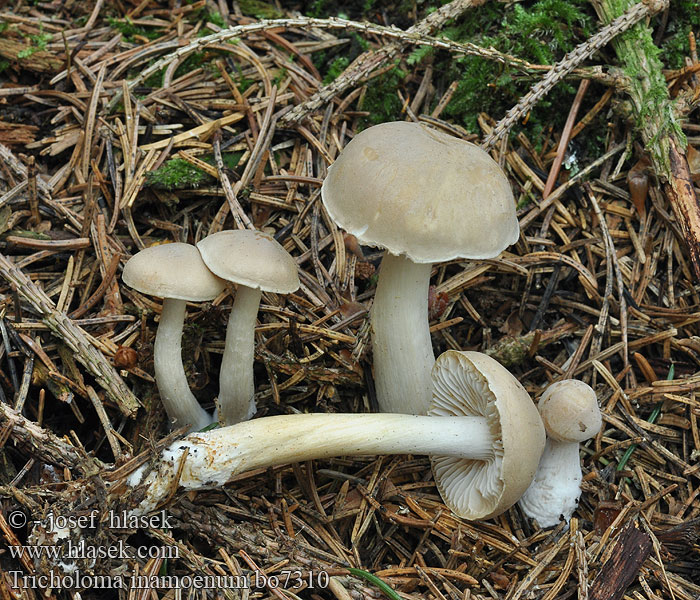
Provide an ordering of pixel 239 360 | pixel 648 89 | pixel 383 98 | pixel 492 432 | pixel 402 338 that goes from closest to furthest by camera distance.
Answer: pixel 492 432
pixel 239 360
pixel 402 338
pixel 648 89
pixel 383 98

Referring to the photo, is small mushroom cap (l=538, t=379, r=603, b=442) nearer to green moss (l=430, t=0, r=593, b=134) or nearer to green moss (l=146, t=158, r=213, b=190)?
green moss (l=430, t=0, r=593, b=134)

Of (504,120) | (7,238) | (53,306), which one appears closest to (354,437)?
(53,306)

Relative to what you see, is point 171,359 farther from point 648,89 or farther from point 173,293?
point 648,89

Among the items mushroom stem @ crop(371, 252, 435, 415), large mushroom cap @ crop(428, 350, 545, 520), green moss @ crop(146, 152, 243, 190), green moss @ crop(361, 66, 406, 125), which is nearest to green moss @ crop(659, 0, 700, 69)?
green moss @ crop(361, 66, 406, 125)

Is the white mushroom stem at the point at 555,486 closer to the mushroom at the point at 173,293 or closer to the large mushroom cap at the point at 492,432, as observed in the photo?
the large mushroom cap at the point at 492,432

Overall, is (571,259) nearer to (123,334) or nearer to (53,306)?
(123,334)

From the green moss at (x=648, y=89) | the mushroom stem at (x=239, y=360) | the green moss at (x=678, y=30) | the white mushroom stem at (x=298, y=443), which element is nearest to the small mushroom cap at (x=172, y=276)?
the mushroom stem at (x=239, y=360)

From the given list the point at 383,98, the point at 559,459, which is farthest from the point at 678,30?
the point at 559,459
